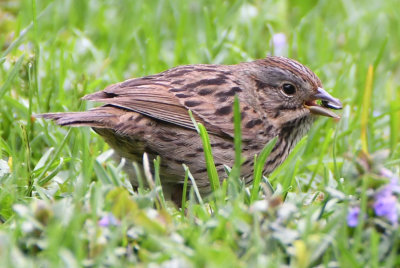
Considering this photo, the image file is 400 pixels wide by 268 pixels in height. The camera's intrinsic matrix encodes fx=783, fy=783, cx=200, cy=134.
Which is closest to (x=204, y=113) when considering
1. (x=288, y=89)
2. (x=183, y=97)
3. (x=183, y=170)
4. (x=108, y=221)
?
(x=183, y=97)

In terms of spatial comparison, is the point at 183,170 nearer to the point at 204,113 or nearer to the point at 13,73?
the point at 204,113

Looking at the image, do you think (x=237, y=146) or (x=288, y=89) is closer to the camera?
(x=237, y=146)

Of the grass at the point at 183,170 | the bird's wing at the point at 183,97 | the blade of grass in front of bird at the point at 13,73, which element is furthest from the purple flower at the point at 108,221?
the blade of grass in front of bird at the point at 13,73

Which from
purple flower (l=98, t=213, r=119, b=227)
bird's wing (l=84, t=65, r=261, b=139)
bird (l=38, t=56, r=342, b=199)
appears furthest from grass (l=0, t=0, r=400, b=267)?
bird's wing (l=84, t=65, r=261, b=139)

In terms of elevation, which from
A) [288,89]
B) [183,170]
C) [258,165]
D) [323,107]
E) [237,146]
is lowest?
[183,170]

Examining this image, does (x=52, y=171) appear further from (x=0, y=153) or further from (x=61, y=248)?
(x=61, y=248)

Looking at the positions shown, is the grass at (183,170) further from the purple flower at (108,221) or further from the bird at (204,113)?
the bird at (204,113)

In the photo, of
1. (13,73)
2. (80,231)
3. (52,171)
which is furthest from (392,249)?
Result: (13,73)
